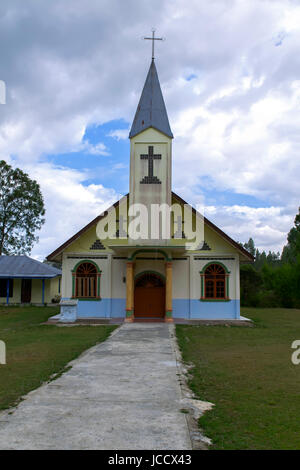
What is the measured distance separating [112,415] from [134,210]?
14357 millimetres

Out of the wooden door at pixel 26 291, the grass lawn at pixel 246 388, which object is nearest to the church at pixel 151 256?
the grass lawn at pixel 246 388

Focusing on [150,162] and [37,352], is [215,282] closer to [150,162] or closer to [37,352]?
[150,162]

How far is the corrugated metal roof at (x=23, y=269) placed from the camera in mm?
29494

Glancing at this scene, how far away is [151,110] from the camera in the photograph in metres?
20.2

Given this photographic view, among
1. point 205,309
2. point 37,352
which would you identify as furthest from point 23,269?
point 37,352

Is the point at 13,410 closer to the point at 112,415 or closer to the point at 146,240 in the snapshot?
the point at 112,415

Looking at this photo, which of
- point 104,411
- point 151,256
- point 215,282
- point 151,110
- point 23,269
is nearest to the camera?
point 104,411

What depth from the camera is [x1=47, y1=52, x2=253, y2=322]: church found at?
1927cm

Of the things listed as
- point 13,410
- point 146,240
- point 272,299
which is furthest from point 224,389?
point 272,299

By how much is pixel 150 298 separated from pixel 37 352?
9857 mm

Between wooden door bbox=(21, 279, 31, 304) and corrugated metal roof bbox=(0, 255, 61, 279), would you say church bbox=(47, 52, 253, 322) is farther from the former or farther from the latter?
wooden door bbox=(21, 279, 31, 304)

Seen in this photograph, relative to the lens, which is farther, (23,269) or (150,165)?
(23,269)

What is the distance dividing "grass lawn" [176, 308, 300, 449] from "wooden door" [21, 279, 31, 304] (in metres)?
19.3
